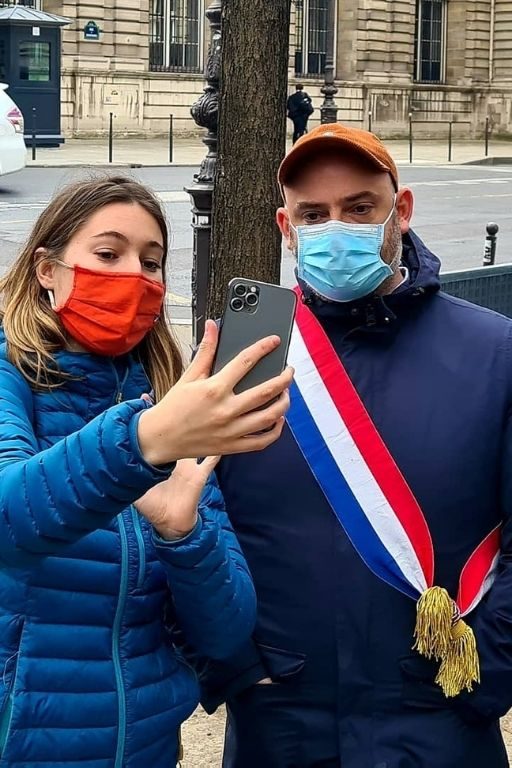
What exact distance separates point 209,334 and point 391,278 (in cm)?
72

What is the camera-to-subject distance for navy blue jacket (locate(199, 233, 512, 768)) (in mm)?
2139

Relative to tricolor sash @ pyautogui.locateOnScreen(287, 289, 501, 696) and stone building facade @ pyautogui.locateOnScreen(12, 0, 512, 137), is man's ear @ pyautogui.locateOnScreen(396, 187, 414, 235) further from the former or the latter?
stone building facade @ pyautogui.locateOnScreen(12, 0, 512, 137)

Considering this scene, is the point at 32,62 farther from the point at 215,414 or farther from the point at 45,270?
the point at 215,414

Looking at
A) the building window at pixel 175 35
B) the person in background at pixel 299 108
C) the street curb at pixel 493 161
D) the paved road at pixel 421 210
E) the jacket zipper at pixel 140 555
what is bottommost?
the paved road at pixel 421 210

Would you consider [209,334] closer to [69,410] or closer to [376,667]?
[69,410]

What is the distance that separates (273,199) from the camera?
4.65m

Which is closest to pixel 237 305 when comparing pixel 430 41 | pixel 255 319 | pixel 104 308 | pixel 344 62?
pixel 255 319

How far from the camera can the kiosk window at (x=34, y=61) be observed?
2920cm

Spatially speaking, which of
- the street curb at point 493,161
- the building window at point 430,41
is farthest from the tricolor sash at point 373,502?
the building window at point 430,41

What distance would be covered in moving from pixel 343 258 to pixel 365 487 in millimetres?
405

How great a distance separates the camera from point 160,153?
31.3 m

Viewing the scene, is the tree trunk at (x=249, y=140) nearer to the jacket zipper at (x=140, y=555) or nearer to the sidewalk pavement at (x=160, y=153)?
the jacket zipper at (x=140, y=555)

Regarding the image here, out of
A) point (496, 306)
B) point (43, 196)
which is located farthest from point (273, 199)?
point (43, 196)

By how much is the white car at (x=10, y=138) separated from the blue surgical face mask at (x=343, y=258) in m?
17.0
